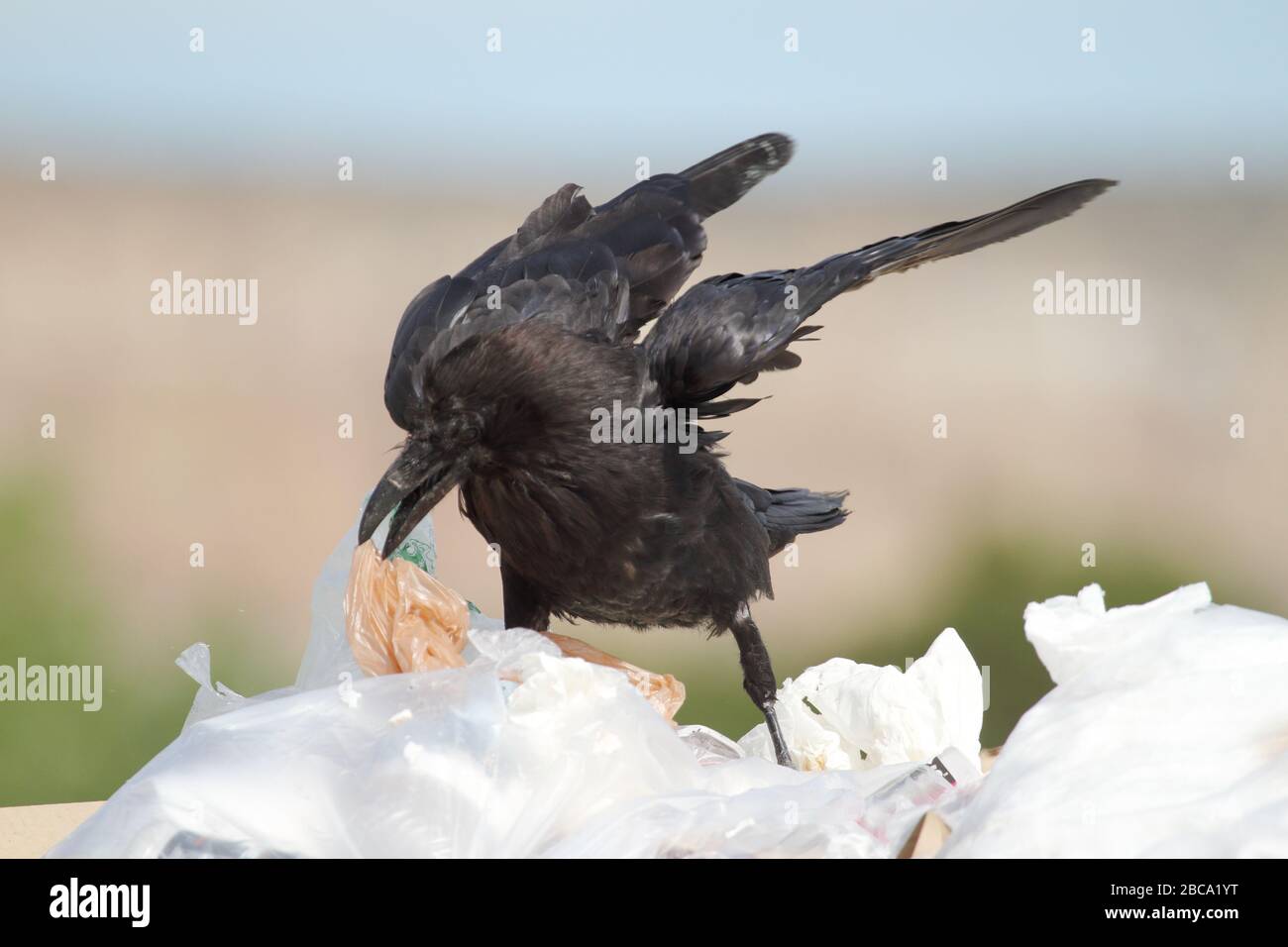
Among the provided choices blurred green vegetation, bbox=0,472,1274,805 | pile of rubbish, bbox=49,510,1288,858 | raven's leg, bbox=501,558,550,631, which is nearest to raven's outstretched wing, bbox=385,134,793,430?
raven's leg, bbox=501,558,550,631

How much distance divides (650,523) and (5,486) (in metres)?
7.23

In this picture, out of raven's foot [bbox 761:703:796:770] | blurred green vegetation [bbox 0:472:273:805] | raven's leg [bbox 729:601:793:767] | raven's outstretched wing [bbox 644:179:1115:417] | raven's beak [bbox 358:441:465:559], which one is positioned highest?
raven's outstretched wing [bbox 644:179:1115:417]

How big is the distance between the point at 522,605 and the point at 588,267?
71cm

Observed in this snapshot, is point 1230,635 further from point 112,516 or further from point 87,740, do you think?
point 112,516

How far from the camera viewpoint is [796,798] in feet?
5.30

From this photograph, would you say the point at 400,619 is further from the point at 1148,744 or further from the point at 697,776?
the point at 1148,744

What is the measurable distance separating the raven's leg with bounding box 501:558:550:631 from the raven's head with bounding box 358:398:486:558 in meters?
0.34

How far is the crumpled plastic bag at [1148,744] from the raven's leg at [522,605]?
1.19m

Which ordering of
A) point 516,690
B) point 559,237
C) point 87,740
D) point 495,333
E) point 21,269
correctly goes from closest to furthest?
point 516,690 < point 495,333 < point 559,237 < point 87,740 < point 21,269

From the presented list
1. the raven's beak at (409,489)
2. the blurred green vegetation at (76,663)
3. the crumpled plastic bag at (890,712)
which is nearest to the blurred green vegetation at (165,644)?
the blurred green vegetation at (76,663)

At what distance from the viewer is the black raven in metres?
2.33

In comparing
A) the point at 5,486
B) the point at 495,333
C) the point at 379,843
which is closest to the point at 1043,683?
the point at 495,333

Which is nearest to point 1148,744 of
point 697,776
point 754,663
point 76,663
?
point 697,776

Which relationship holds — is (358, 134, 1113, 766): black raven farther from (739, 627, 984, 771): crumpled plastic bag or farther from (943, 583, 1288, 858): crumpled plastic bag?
(943, 583, 1288, 858): crumpled plastic bag
